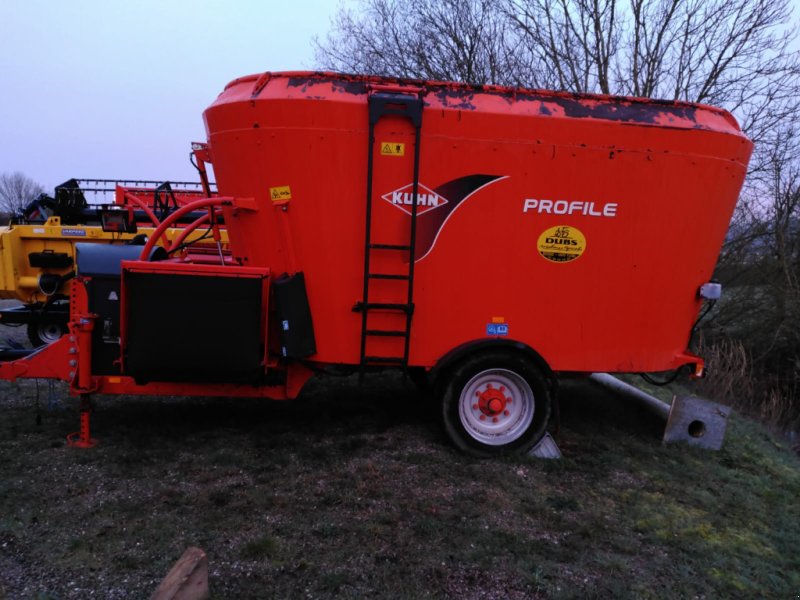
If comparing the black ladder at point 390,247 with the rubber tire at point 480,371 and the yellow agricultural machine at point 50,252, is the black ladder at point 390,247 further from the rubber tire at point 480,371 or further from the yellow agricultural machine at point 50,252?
the yellow agricultural machine at point 50,252

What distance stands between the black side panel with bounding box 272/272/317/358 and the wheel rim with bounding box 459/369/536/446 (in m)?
1.32

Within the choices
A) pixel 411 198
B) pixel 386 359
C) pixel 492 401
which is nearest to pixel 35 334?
pixel 386 359

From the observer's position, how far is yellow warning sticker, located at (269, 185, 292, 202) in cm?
415

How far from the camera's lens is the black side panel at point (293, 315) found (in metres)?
4.15

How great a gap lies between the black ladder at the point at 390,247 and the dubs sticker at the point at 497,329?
0.63 m

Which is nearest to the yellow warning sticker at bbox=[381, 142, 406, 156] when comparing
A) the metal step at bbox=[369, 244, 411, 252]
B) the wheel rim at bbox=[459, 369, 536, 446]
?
the metal step at bbox=[369, 244, 411, 252]

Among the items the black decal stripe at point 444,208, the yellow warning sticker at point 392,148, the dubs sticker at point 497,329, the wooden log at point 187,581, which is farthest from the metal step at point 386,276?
the wooden log at point 187,581

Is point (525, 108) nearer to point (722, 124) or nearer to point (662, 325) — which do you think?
→ point (722, 124)

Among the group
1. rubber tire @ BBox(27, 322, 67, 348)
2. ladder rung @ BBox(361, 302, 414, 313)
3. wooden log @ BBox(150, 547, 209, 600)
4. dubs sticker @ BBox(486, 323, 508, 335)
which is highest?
ladder rung @ BBox(361, 302, 414, 313)

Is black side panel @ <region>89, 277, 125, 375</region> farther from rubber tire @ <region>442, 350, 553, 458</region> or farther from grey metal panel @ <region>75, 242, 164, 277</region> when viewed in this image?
rubber tire @ <region>442, 350, 553, 458</region>

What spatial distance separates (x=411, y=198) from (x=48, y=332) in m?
7.50

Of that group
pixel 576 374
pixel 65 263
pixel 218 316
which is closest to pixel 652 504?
pixel 576 374

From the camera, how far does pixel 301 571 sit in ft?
9.75

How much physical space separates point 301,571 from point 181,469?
159 centimetres
